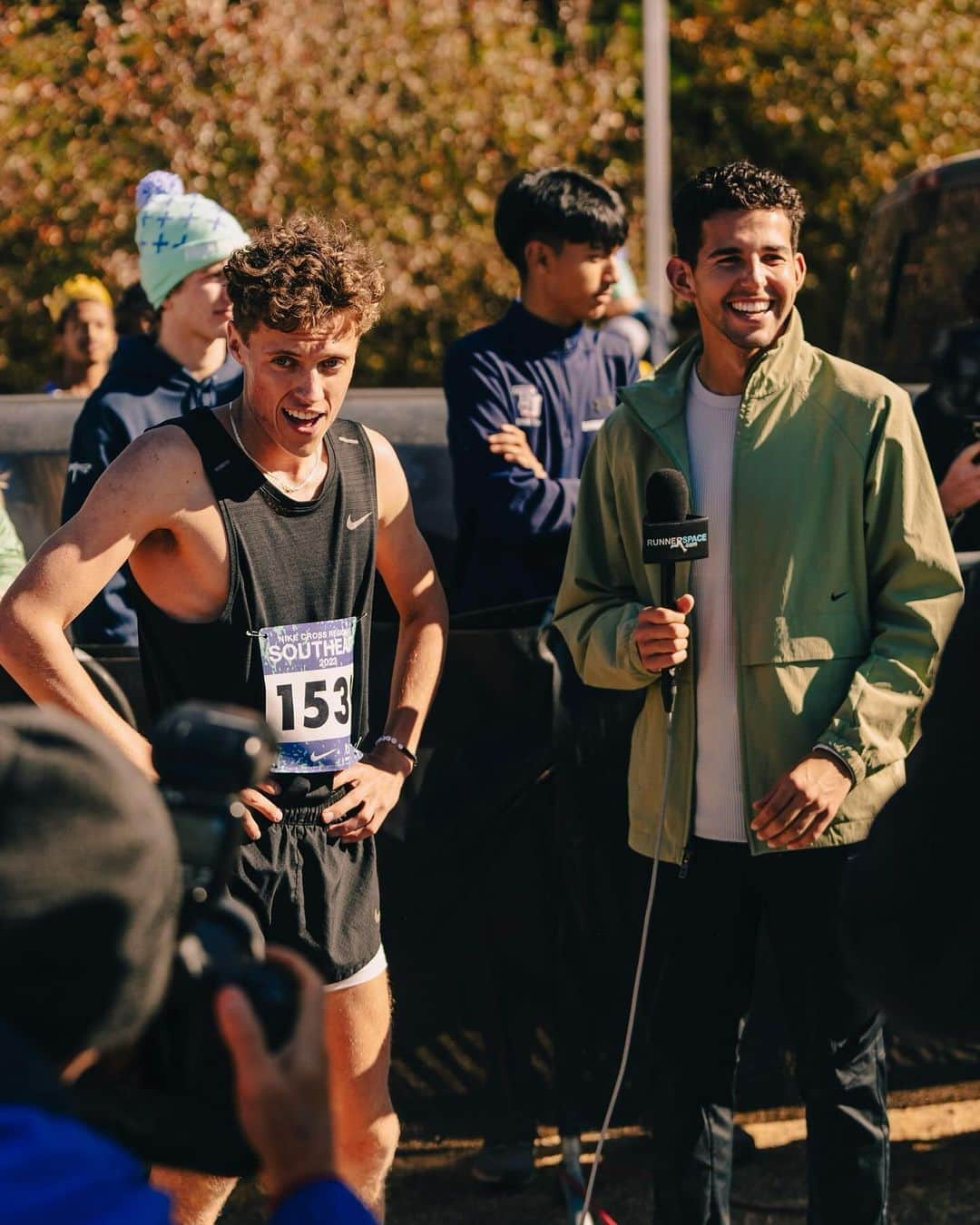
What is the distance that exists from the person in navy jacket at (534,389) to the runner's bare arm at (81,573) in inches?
52.5

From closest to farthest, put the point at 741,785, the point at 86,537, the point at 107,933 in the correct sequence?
the point at 107,933, the point at 86,537, the point at 741,785

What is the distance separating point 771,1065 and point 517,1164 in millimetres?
684

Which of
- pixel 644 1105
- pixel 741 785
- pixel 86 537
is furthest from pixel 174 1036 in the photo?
pixel 644 1105

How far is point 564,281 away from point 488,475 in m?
0.67

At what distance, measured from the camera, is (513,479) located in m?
4.43

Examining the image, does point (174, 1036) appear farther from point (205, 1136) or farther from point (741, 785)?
point (741, 785)

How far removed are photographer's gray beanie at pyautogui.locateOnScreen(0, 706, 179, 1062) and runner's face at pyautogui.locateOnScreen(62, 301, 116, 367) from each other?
220 inches

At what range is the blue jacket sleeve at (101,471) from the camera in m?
4.46

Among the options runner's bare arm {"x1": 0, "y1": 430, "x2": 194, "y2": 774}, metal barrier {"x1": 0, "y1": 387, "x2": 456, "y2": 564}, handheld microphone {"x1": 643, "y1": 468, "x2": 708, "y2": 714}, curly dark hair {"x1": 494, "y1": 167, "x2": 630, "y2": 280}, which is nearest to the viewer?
runner's bare arm {"x1": 0, "y1": 430, "x2": 194, "y2": 774}

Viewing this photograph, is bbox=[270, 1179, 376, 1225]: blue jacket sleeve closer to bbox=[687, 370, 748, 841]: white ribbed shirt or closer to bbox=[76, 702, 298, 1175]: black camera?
bbox=[76, 702, 298, 1175]: black camera

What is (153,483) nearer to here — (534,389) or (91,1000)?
(534,389)

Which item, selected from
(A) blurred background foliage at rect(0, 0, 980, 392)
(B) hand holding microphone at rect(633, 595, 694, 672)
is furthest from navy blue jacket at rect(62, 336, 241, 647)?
(A) blurred background foliage at rect(0, 0, 980, 392)

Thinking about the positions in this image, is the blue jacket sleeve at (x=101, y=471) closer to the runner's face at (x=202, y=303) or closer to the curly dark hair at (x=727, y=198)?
the runner's face at (x=202, y=303)

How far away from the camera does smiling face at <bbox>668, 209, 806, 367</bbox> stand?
3.60 m
